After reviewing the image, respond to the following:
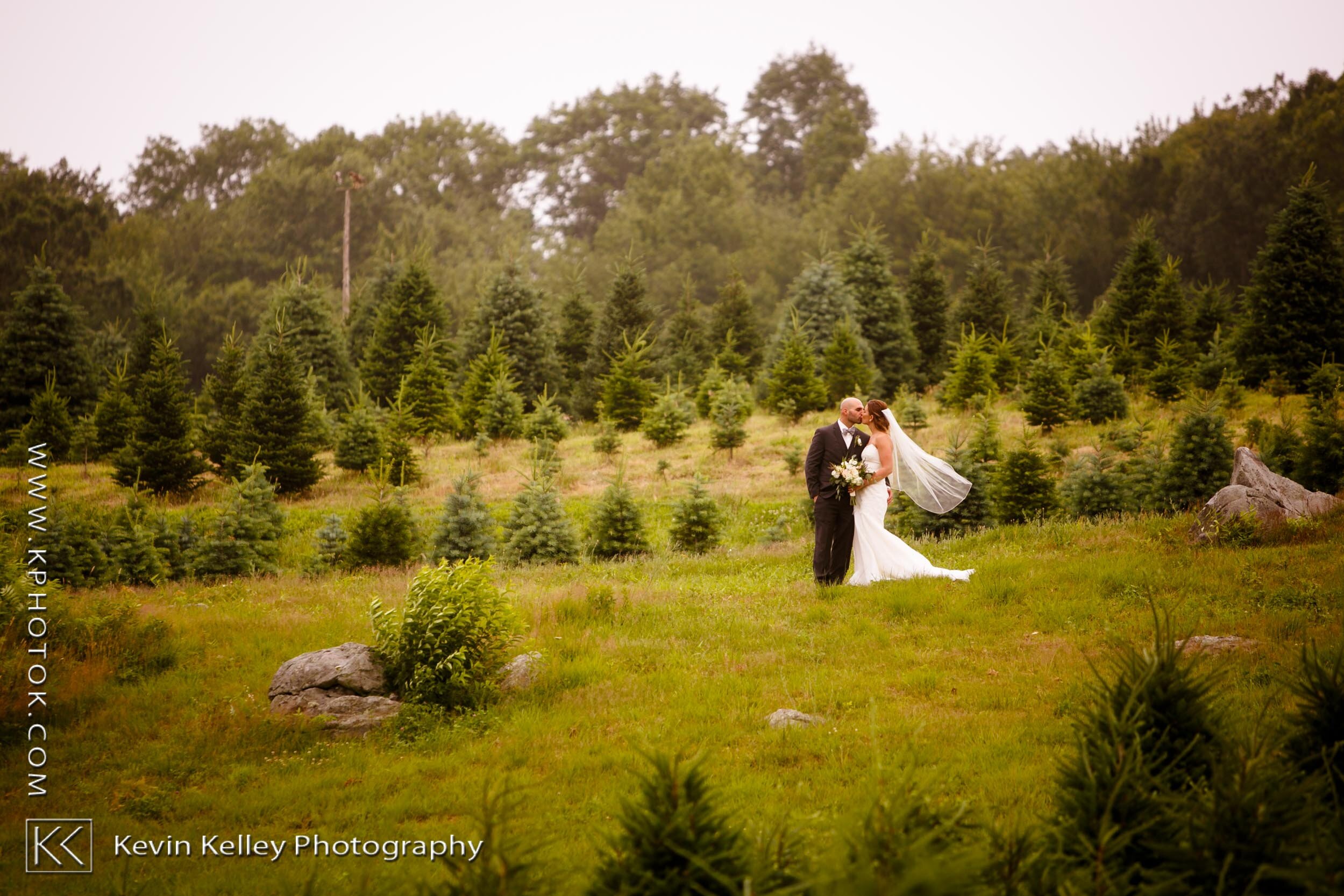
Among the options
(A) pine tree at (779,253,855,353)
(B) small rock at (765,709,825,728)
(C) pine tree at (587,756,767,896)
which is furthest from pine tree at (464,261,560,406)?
(C) pine tree at (587,756,767,896)

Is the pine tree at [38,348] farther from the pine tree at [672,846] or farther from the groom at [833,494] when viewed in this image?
the pine tree at [672,846]

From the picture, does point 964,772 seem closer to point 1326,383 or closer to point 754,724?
point 754,724

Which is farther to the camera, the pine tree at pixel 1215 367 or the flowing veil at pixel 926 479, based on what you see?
the pine tree at pixel 1215 367

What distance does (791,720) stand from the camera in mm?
8234

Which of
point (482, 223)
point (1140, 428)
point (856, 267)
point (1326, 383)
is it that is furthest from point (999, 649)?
point (482, 223)

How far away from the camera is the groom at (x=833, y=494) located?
13023 millimetres

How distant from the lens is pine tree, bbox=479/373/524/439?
27531 millimetres

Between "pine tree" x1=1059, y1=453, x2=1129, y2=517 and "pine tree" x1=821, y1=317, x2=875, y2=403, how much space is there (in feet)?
40.2

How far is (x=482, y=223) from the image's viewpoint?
3081 inches

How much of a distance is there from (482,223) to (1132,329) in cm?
5989

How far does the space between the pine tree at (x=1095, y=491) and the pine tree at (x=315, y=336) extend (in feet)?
82.6

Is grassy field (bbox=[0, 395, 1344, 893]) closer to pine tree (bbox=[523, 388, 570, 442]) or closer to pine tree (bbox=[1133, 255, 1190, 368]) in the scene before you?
pine tree (bbox=[523, 388, 570, 442])

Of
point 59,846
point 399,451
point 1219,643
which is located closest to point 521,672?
point 59,846

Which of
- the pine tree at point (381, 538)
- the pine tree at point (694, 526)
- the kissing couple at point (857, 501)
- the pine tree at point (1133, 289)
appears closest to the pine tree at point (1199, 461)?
the kissing couple at point (857, 501)
